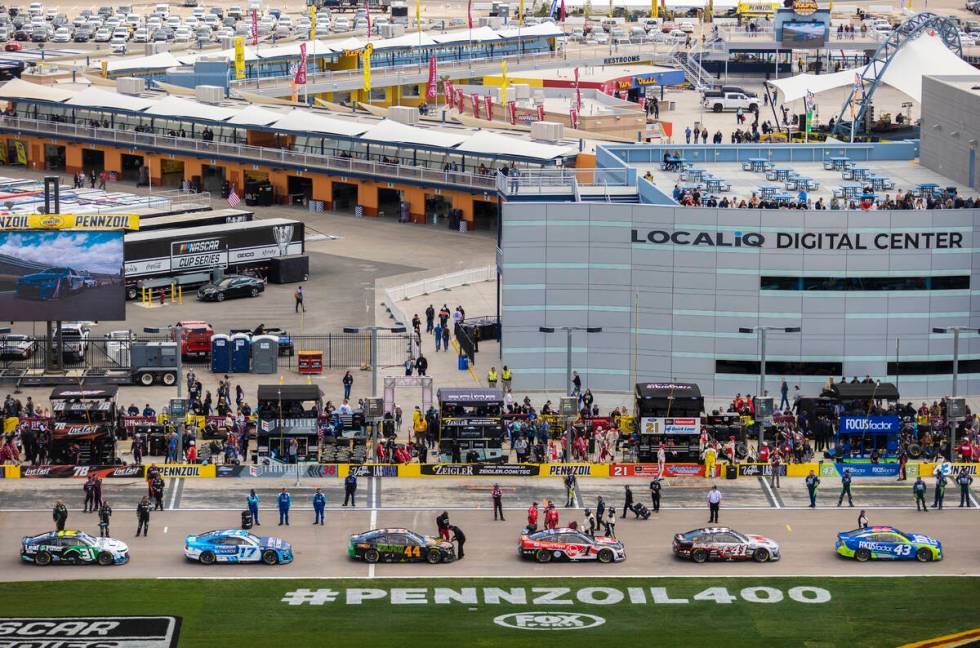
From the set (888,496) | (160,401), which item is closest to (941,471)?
(888,496)

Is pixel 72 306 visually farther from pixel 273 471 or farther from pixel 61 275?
pixel 273 471

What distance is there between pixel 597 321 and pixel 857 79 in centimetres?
5656

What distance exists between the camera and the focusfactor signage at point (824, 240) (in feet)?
250

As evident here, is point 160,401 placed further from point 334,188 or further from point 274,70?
point 274,70

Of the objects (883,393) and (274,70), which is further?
(274,70)

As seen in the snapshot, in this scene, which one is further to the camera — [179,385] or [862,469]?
[179,385]

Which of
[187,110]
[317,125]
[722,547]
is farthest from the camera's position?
[187,110]

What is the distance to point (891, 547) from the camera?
199ft

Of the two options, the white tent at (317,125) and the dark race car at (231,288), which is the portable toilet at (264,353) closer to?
the dark race car at (231,288)

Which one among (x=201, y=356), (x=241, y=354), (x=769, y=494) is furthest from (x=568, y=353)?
(x=201, y=356)

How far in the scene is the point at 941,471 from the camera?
220 ft

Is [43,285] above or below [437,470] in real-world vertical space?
above

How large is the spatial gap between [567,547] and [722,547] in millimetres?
4780

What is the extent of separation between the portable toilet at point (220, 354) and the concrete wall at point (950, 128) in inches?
1293
